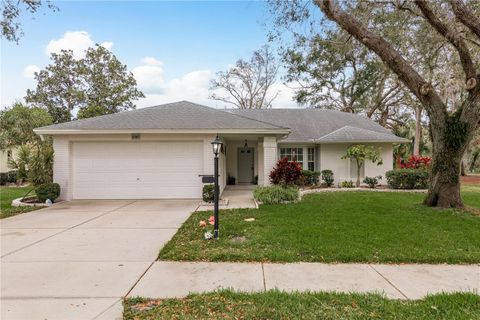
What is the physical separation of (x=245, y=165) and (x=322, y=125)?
532 centimetres

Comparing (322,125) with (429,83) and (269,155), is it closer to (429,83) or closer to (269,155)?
(269,155)

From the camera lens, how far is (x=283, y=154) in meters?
16.5

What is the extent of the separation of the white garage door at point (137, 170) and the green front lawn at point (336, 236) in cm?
336

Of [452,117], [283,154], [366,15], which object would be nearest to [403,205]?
[452,117]

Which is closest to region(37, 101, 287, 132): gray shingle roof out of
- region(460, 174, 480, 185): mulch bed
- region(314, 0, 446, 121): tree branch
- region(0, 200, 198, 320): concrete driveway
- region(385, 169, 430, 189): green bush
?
region(0, 200, 198, 320): concrete driveway

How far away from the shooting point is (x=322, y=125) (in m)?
17.8

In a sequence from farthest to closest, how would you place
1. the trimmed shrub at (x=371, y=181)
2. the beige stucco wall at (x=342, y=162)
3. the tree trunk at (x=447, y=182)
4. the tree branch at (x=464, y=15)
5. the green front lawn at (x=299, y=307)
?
1. the beige stucco wall at (x=342, y=162)
2. the trimmed shrub at (x=371, y=181)
3. the tree trunk at (x=447, y=182)
4. the tree branch at (x=464, y=15)
5. the green front lawn at (x=299, y=307)

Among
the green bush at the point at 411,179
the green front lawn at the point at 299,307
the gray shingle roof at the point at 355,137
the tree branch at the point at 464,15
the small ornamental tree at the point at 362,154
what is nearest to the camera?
the green front lawn at the point at 299,307

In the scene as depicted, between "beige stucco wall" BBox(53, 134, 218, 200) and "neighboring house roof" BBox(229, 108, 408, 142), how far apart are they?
6.03m

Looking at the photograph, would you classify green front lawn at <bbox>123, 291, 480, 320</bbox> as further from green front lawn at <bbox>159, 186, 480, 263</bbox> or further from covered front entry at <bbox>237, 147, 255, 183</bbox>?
covered front entry at <bbox>237, 147, 255, 183</bbox>

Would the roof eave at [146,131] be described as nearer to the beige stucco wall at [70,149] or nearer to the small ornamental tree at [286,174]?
the beige stucco wall at [70,149]

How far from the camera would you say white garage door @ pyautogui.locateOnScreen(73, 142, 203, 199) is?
1139cm

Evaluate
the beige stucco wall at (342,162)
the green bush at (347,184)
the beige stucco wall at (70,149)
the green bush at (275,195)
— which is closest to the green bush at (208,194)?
the beige stucco wall at (70,149)

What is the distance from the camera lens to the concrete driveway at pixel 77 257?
3.37 m
